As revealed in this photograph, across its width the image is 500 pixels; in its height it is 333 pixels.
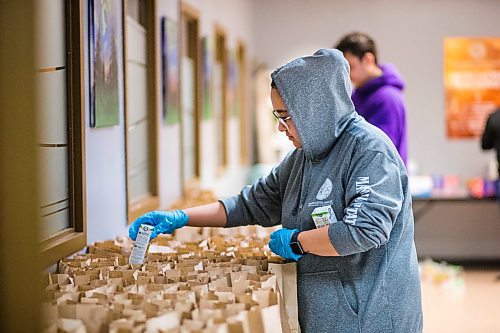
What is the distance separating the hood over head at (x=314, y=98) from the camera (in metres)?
2.77

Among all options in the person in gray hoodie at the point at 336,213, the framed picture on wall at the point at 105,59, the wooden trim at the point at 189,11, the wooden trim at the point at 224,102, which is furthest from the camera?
the wooden trim at the point at 224,102

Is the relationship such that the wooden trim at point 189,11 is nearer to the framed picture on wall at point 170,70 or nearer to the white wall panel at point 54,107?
the framed picture on wall at point 170,70

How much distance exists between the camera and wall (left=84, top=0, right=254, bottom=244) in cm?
351

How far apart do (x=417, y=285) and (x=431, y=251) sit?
7149 millimetres

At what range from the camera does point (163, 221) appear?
10.1 ft

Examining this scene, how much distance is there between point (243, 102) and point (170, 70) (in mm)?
4646

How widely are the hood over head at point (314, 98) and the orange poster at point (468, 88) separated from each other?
24.9ft

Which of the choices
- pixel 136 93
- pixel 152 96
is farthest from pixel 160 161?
pixel 136 93

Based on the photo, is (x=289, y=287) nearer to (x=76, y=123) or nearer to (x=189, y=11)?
(x=76, y=123)

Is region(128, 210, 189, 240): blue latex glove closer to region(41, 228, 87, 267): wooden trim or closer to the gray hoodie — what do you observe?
region(41, 228, 87, 267): wooden trim

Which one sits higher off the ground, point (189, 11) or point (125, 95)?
point (189, 11)

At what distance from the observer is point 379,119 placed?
14.5 feet

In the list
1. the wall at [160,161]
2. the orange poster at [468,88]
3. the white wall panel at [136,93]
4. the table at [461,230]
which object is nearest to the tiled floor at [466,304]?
the table at [461,230]

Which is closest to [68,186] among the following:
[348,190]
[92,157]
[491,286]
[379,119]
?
→ [92,157]
